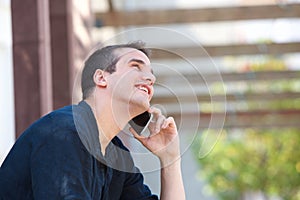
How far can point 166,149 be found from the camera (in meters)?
2.16

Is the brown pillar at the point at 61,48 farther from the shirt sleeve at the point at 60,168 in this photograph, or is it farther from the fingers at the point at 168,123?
the shirt sleeve at the point at 60,168

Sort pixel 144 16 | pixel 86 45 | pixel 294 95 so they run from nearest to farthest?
pixel 86 45 → pixel 144 16 → pixel 294 95

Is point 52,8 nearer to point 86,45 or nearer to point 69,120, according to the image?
point 86,45

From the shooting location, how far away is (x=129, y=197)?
2219mm

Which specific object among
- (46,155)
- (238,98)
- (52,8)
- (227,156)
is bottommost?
(227,156)

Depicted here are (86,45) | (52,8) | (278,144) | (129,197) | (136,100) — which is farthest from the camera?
(278,144)

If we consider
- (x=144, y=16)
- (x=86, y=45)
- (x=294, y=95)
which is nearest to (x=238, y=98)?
(x=294, y=95)

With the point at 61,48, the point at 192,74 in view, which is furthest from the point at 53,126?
the point at 192,74

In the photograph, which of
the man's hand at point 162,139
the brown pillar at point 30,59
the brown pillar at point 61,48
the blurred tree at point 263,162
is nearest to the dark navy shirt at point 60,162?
the man's hand at point 162,139

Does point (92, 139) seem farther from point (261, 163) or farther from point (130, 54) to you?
point (261, 163)

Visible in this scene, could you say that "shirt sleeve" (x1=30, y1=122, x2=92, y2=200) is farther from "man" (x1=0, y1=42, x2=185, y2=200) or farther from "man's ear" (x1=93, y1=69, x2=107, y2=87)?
"man's ear" (x1=93, y1=69, x2=107, y2=87)

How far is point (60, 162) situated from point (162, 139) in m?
0.45

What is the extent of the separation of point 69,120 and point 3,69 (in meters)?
2.71

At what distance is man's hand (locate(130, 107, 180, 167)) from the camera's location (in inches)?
83.4
